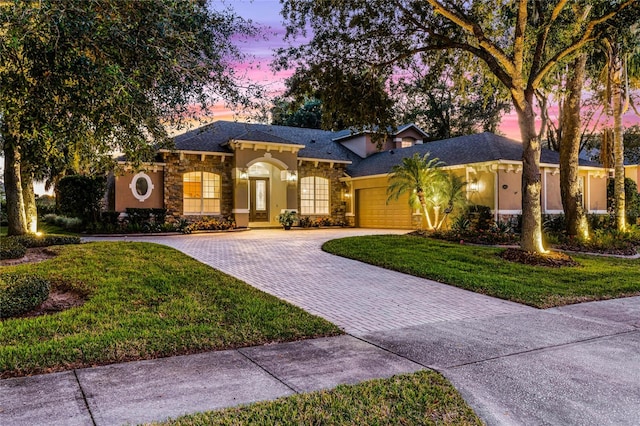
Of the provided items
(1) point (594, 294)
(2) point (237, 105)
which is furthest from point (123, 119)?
(1) point (594, 294)

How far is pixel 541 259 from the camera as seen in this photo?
10953 millimetres

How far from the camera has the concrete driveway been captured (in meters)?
3.46

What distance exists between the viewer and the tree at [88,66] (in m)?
4.30

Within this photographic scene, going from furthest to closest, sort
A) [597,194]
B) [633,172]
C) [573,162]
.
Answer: [633,172], [597,194], [573,162]

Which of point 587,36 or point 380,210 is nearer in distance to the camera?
point 587,36

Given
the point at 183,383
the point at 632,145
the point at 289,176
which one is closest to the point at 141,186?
the point at 289,176

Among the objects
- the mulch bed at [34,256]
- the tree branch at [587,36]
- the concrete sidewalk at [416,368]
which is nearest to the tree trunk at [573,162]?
the tree branch at [587,36]

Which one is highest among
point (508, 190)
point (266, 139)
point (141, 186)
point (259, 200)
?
→ point (266, 139)

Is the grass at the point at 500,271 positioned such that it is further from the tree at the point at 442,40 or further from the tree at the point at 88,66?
the tree at the point at 88,66

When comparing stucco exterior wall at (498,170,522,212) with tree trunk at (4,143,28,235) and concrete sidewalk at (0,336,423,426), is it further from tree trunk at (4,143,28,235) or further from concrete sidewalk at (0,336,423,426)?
tree trunk at (4,143,28,235)

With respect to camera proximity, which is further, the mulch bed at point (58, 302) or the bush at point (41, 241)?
the bush at point (41, 241)

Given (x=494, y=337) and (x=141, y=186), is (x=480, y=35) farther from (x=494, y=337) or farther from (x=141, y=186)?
(x=141, y=186)

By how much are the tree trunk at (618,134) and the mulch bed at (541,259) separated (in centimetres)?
595

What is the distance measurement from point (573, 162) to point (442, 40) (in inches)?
249
